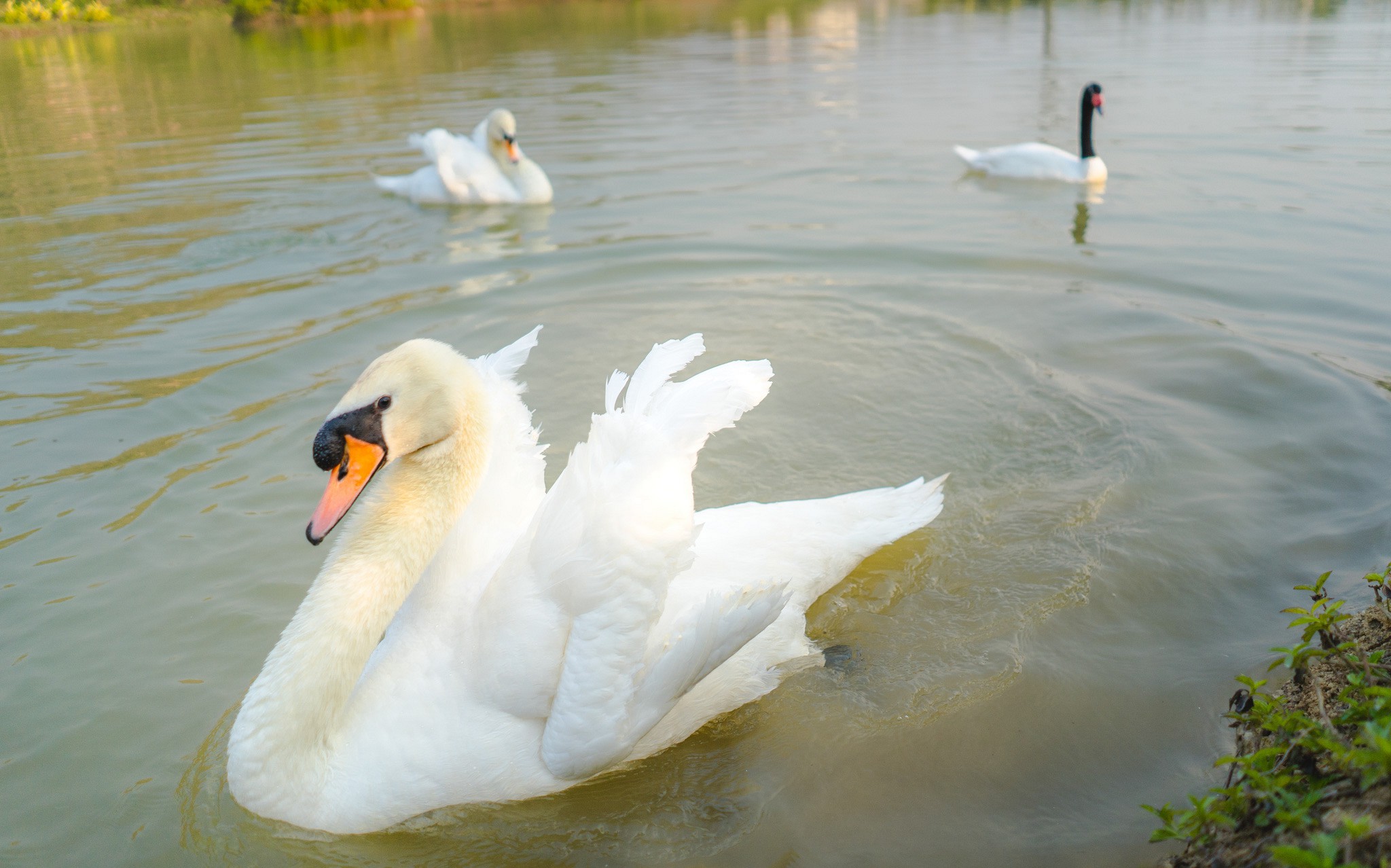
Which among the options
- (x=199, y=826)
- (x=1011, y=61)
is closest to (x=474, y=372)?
(x=199, y=826)

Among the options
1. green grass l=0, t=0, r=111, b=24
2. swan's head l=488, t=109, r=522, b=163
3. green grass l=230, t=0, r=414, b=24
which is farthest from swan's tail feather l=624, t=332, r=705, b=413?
green grass l=0, t=0, r=111, b=24

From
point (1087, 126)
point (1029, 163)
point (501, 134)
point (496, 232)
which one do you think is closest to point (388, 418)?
point (496, 232)

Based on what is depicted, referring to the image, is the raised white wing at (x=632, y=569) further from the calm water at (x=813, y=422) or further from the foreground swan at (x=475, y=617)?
the calm water at (x=813, y=422)

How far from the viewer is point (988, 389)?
6.24 meters

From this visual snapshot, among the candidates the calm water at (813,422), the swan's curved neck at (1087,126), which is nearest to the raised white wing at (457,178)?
the calm water at (813,422)

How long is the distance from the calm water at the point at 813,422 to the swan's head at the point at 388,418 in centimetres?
118

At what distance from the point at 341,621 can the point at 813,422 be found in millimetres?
3455

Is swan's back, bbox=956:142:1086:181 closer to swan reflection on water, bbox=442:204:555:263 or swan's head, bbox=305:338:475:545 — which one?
swan reflection on water, bbox=442:204:555:263

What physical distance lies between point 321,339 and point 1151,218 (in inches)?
320

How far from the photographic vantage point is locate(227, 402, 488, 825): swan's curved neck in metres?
3.07

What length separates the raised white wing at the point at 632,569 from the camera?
303 centimetres

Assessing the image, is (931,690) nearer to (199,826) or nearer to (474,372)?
(474,372)

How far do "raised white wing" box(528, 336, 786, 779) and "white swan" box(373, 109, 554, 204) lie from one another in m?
8.45

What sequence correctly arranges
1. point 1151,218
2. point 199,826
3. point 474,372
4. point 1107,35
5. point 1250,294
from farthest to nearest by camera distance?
point 1107,35
point 1151,218
point 1250,294
point 474,372
point 199,826
